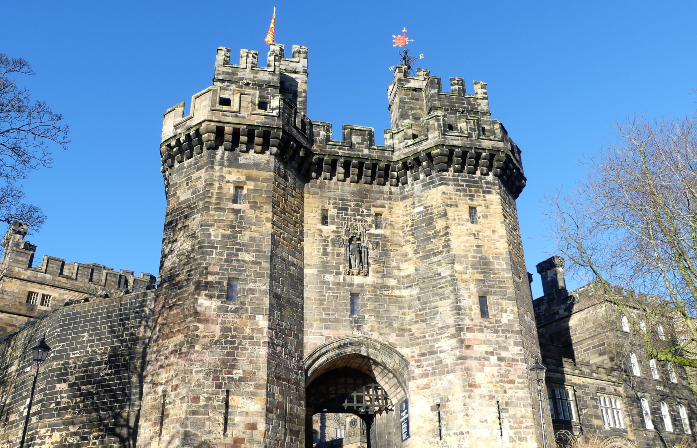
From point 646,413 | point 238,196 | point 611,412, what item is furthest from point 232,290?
point 646,413

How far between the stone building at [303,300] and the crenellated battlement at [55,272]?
8.84m

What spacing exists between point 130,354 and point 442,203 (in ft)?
32.9

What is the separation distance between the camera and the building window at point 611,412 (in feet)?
76.6

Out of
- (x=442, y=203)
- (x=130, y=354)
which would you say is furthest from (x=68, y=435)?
(x=442, y=203)

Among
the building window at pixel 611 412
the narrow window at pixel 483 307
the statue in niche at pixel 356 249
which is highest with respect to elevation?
the statue in niche at pixel 356 249

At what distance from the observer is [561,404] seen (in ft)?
72.5

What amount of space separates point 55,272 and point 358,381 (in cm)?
1834

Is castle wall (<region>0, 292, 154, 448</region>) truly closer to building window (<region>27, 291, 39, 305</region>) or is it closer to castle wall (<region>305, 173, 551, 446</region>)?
castle wall (<region>305, 173, 551, 446</region>)

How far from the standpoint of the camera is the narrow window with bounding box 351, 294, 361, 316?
59.1ft

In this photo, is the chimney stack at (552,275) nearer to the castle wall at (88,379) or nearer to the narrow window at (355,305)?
the narrow window at (355,305)

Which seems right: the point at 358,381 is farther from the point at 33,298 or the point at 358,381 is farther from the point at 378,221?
the point at 33,298

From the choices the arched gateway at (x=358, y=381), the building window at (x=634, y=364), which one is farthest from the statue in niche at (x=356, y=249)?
the building window at (x=634, y=364)

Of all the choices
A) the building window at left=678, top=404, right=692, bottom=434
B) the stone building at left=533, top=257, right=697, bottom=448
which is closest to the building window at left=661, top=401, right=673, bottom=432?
the stone building at left=533, top=257, right=697, bottom=448

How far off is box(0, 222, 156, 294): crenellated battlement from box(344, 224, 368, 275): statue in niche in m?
13.0
